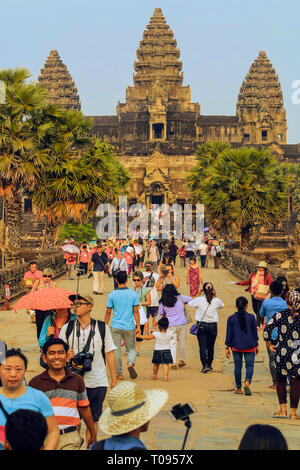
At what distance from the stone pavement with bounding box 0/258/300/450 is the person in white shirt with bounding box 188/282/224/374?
0.33 meters

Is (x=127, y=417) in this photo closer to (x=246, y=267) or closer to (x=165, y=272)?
(x=165, y=272)

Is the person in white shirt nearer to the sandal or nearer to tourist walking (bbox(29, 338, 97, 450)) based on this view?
the sandal

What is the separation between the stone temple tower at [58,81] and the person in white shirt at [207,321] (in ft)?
348

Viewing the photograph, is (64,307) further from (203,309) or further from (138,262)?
(138,262)

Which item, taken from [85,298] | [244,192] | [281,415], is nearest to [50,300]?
[85,298]

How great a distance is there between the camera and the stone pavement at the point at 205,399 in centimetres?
831

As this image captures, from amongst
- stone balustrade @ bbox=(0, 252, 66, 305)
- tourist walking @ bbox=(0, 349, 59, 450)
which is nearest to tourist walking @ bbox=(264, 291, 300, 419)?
tourist walking @ bbox=(0, 349, 59, 450)

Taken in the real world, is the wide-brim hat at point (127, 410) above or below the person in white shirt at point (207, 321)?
above

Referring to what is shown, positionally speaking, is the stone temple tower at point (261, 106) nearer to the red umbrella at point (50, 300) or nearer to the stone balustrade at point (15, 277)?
the stone balustrade at point (15, 277)

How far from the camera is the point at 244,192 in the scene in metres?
38.8

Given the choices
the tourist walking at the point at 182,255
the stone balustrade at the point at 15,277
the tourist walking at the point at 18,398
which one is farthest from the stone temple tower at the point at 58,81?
the tourist walking at the point at 18,398

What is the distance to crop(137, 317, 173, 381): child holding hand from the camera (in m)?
11.8
